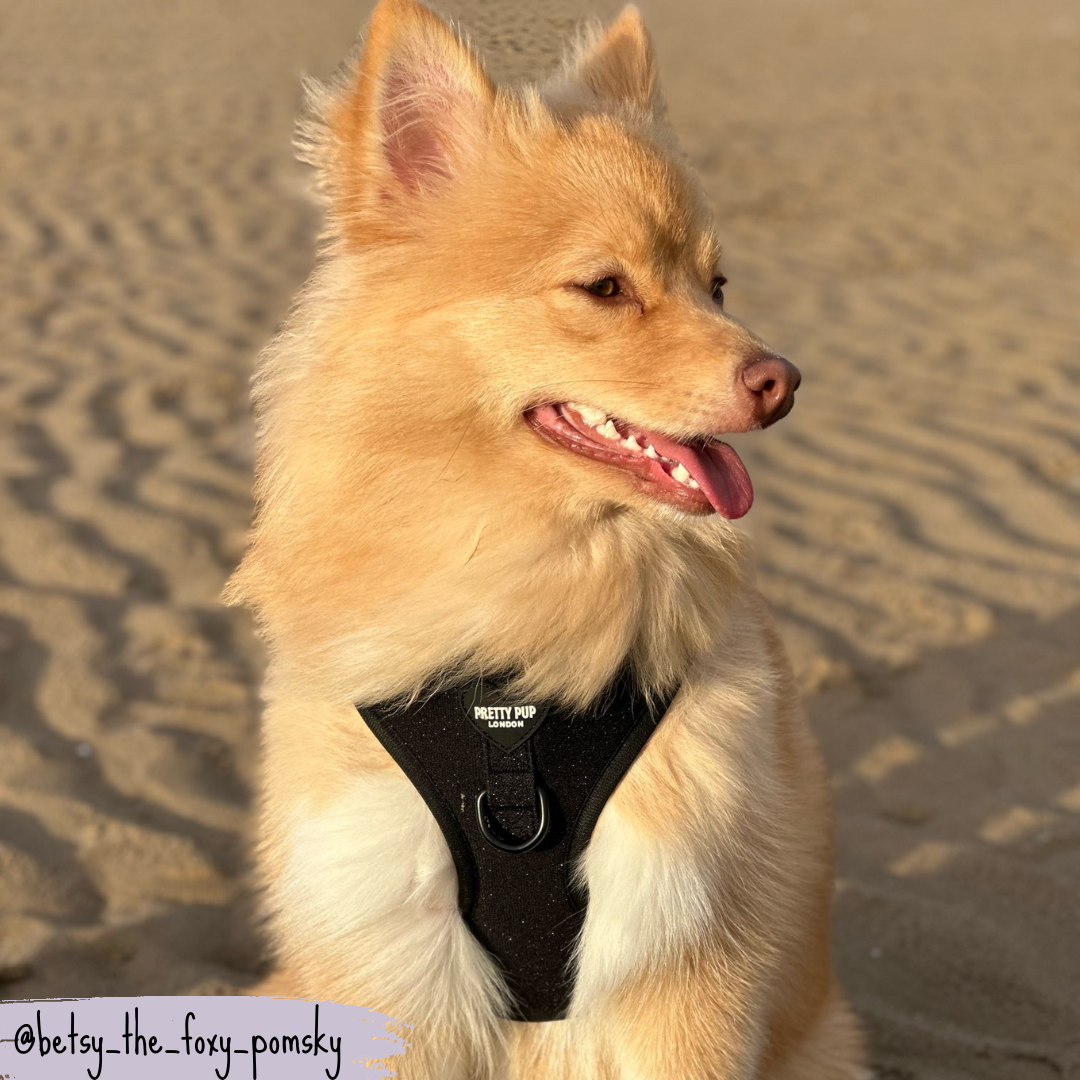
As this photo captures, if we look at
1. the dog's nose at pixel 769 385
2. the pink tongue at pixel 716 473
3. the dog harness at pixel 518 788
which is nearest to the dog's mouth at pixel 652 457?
the pink tongue at pixel 716 473

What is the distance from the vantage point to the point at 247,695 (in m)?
4.11

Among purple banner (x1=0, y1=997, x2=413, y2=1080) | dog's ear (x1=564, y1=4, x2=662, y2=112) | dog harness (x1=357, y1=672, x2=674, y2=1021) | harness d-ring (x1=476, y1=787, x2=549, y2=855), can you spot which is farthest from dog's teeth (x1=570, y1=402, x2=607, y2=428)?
purple banner (x1=0, y1=997, x2=413, y2=1080)

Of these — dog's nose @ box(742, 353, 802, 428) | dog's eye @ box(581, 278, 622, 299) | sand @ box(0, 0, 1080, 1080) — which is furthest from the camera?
sand @ box(0, 0, 1080, 1080)

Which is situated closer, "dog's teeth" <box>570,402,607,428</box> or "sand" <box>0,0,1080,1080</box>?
"dog's teeth" <box>570,402,607,428</box>

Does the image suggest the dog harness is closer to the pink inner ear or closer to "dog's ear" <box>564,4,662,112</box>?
the pink inner ear

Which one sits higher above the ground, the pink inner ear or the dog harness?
the pink inner ear

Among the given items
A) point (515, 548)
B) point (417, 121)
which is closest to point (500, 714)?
point (515, 548)

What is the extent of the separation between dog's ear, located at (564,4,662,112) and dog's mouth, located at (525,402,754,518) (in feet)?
2.60

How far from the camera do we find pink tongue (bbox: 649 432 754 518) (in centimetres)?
206

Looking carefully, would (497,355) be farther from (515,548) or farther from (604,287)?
(515,548)

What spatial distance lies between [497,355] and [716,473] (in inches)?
17.2

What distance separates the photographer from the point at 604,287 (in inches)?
82.9

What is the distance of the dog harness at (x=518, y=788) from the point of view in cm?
207

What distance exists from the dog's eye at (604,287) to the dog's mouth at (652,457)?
0.20m
